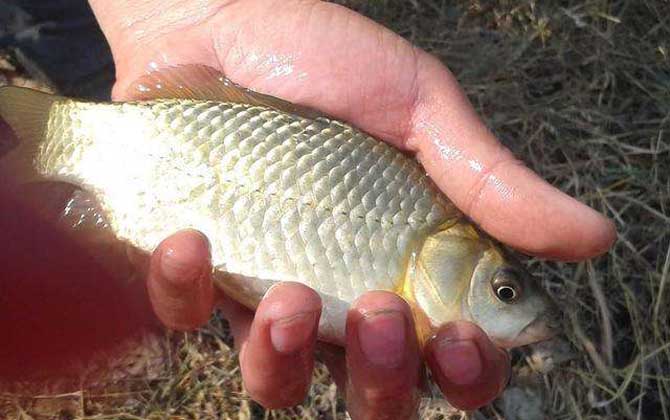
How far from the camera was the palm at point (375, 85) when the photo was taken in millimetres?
2127

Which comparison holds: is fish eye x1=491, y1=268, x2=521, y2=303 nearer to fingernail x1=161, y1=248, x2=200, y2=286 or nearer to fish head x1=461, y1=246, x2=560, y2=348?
fish head x1=461, y1=246, x2=560, y2=348

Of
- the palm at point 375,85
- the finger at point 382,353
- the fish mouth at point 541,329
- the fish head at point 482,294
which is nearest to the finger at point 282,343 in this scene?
the finger at point 382,353

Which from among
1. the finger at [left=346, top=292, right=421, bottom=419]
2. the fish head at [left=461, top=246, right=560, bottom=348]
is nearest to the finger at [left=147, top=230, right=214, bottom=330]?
the finger at [left=346, top=292, right=421, bottom=419]

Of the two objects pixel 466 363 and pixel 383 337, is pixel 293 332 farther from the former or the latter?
pixel 466 363

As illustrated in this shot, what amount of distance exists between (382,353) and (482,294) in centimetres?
29

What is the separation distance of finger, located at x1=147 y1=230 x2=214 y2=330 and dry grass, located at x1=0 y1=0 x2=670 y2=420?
0.88 meters

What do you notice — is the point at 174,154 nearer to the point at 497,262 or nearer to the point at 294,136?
the point at 294,136

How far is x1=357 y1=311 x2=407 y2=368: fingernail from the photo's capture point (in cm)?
187

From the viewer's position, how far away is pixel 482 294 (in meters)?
1.97

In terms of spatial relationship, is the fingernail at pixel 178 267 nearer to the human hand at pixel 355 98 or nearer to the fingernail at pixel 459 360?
the human hand at pixel 355 98

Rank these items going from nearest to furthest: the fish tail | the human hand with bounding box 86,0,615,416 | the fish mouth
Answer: the fish mouth, the human hand with bounding box 86,0,615,416, the fish tail

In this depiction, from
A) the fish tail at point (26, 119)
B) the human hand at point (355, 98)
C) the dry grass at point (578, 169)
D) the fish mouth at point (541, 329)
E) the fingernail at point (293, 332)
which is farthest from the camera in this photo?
the dry grass at point (578, 169)

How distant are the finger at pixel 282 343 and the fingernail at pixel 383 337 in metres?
0.12

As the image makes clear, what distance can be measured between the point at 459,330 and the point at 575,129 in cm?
182
